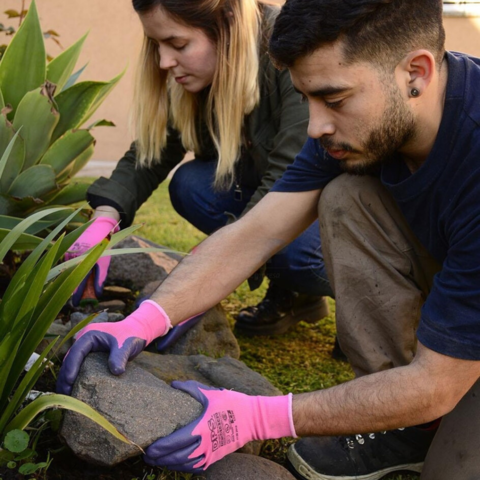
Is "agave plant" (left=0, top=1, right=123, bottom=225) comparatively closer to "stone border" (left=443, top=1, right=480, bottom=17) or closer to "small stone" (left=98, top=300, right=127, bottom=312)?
"small stone" (left=98, top=300, right=127, bottom=312)

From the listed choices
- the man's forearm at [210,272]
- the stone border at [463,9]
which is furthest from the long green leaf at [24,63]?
the stone border at [463,9]

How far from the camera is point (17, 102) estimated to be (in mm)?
2693

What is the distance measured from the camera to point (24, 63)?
2670mm

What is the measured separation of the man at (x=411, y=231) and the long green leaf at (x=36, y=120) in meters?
0.87

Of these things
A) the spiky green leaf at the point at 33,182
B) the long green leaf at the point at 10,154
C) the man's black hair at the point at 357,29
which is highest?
the man's black hair at the point at 357,29

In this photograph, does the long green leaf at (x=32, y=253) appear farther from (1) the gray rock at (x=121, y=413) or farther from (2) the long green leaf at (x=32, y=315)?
(1) the gray rock at (x=121, y=413)

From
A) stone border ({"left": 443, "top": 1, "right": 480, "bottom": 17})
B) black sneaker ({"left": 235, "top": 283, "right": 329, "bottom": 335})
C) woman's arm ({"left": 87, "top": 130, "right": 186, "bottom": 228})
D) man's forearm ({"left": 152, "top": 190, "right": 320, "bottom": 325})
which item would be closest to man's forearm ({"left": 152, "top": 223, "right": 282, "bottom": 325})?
man's forearm ({"left": 152, "top": 190, "right": 320, "bottom": 325})

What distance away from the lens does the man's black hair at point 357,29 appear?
5.57ft

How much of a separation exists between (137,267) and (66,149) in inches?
26.8

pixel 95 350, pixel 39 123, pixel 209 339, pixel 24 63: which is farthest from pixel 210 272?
pixel 24 63

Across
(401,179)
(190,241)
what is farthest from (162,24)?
(190,241)

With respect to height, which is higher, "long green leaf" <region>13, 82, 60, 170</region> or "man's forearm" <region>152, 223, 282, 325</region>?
"long green leaf" <region>13, 82, 60, 170</region>

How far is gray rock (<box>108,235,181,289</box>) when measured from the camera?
3070mm

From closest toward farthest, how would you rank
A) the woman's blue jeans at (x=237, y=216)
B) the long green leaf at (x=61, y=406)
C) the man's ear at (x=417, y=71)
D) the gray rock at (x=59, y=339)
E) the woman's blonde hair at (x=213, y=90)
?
the long green leaf at (x=61, y=406) < the man's ear at (x=417, y=71) < the gray rock at (x=59, y=339) < the woman's blonde hair at (x=213, y=90) < the woman's blue jeans at (x=237, y=216)
